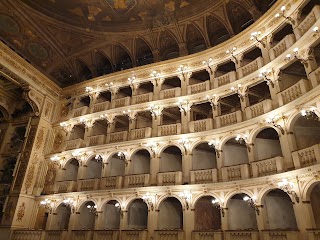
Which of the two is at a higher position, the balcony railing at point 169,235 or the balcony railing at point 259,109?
the balcony railing at point 259,109

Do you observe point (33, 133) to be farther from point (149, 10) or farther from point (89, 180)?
point (149, 10)

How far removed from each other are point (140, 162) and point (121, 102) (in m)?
5.14

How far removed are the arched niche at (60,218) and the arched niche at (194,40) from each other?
16256 millimetres

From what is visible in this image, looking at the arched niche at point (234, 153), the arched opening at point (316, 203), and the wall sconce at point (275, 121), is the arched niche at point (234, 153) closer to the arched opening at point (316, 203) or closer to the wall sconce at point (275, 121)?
the wall sconce at point (275, 121)

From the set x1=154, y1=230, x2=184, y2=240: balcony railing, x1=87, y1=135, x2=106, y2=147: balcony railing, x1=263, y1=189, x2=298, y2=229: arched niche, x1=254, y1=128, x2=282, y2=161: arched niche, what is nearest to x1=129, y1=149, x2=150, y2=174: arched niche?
x1=87, y1=135, x2=106, y2=147: balcony railing

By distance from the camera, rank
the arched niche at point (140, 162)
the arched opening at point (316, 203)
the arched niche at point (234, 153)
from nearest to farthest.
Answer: the arched opening at point (316, 203)
the arched niche at point (234, 153)
the arched niche at point (140, 162)

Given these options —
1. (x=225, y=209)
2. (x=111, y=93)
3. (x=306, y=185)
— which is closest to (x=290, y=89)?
(x=306, y=185)

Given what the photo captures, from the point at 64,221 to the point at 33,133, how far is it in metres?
7.46

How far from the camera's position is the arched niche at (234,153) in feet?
57.8

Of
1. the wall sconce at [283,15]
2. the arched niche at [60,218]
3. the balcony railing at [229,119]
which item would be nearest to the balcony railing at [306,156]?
the balcony railing at [229,119]

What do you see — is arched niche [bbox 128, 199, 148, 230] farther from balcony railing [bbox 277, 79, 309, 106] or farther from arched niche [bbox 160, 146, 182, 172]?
balcony railing [bbox 277, 79, 309, 106]

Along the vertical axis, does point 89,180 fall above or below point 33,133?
below

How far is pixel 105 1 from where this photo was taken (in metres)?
21.0

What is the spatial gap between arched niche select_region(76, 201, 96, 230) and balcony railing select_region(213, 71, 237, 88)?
1276 cm
